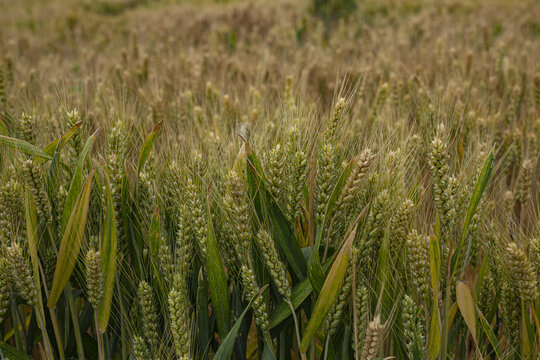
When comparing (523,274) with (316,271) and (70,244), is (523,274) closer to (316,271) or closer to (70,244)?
(316,271)

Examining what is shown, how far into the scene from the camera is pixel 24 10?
29.0 feet

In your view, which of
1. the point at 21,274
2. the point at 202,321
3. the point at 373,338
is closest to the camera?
the point at 373,338

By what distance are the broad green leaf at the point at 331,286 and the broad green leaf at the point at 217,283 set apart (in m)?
0.19

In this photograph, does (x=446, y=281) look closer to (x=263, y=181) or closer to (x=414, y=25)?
(x=263, y=181)

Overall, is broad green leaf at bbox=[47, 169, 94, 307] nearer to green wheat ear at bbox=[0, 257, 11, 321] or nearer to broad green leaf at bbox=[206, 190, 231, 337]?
green wheat ear at bbox=[0, 257, 11, 321]

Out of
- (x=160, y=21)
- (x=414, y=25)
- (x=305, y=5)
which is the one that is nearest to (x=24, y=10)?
(x=160, y=21)

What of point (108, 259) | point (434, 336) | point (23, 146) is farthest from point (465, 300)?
point (23, 146)

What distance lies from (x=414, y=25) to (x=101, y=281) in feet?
17.0

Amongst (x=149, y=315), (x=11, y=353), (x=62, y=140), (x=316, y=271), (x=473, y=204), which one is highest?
(x=62, y=140)

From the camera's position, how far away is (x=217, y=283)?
1.00 metres

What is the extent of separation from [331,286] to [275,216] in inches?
7.7

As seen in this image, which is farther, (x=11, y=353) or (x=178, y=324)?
(x=11, y=353)

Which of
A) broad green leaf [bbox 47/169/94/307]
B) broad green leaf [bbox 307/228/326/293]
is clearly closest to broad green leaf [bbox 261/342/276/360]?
broad green leaf [bbox 307/228/326/293]

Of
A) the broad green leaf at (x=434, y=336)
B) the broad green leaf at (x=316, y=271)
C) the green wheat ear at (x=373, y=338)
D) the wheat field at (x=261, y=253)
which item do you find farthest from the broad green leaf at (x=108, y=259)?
the broad green leaf at (x=434, y=336)
